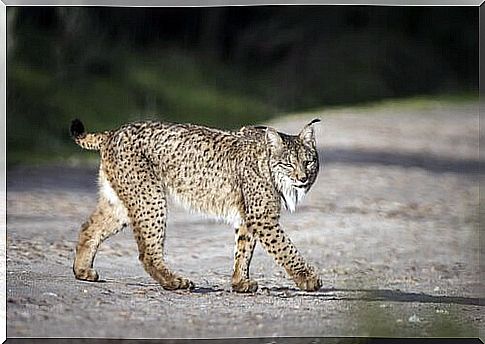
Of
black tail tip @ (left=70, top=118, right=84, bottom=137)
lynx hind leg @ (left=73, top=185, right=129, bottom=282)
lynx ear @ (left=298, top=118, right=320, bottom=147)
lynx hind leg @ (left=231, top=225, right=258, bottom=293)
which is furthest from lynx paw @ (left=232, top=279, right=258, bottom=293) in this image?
black tail tip @ (left=70, top=118, right=84, bottom=137)

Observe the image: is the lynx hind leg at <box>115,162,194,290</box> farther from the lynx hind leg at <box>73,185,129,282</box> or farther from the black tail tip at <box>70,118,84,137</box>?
the black tail tip at <box>70,118,84,137</box>

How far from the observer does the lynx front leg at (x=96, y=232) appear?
6145 millimetres

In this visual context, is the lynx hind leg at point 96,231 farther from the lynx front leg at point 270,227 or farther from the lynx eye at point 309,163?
the lynx eye at point 309,163

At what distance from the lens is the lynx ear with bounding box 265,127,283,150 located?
6.11 meters

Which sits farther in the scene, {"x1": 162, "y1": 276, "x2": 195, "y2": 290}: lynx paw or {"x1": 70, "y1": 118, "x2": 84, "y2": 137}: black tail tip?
{"x1": 70, "y1": 118, "x2": 84, "y2": 137}: black tail tip

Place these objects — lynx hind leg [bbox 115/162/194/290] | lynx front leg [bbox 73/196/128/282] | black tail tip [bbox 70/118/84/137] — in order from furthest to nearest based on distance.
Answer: black tail tip [bbox 70/118/84/137]
lynx front leg [bbox 73/196/128/282]
lynx hind leg [bbox 115/162/194/290]

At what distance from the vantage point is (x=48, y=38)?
20.8ft

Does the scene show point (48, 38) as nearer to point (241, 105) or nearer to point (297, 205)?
point (241, 105)

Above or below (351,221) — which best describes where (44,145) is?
above

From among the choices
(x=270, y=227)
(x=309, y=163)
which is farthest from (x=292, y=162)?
(x=270, y=227)

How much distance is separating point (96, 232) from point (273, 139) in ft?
3.23

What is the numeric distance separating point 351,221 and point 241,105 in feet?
2.68

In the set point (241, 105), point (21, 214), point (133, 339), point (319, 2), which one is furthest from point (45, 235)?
point (319, 2)

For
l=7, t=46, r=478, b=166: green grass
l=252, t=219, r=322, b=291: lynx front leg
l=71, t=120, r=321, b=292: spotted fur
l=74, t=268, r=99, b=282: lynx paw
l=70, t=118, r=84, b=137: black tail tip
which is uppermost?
l=7, t=46, r=478, b=166: green grass
